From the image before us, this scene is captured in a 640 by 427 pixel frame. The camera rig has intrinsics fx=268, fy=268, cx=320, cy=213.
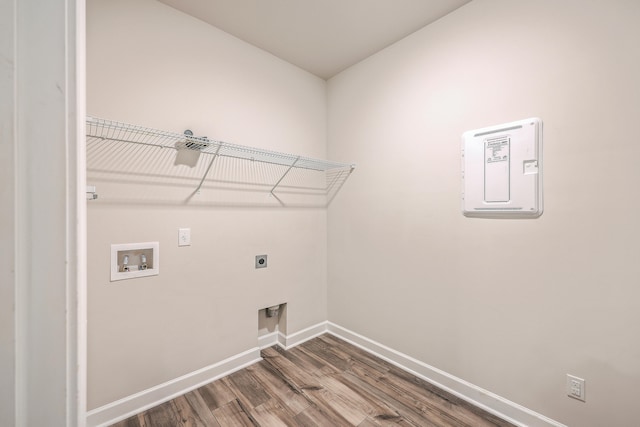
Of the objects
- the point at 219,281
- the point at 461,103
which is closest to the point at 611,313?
the point at 461,103

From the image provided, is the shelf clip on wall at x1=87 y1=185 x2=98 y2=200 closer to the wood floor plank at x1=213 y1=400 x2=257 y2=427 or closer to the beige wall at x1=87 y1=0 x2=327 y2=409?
the beige wall at x1=87 y1=0 x2=327 y2=409

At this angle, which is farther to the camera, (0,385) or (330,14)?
(330,14)

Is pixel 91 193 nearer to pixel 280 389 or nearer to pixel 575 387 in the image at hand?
pixel 280 389

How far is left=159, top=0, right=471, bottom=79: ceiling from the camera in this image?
68.6 inches

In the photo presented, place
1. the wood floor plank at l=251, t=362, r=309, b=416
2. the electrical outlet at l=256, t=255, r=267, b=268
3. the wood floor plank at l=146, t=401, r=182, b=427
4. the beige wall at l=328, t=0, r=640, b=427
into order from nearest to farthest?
1. the beige wall at l=328, t=0, r=640, b=427
2. the wood floor plank at l=146, t=401, r=182, b=427
3. the wood floor plank at l=251, t=362, r=309, b=416
4. the electrical outlet at l=256, t=255, r=267, b=268

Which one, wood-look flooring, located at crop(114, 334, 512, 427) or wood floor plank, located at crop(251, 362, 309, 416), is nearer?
wood-look flooring, located at crop(114, 334, 512, 427)

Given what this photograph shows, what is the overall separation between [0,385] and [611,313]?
2049mm

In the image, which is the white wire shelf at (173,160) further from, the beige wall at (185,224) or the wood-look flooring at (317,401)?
the wood-look flooring at (317,401)

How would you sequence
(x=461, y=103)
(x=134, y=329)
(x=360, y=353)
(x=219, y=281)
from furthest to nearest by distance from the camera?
(x=360, y=353) < (x=219, y=281) < (x=461, y=103) < (x=134, y=329)

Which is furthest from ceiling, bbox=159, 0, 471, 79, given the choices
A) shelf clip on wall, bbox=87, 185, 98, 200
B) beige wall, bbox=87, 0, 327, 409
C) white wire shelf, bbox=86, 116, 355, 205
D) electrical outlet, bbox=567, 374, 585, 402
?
electrical outlet, bbox=567, 374, 585, 402

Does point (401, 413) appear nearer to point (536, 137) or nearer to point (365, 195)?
point (365, 195)

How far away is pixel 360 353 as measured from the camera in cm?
230

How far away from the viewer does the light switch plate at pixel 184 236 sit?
1793 millimetres

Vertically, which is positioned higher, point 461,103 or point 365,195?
point 461,103
